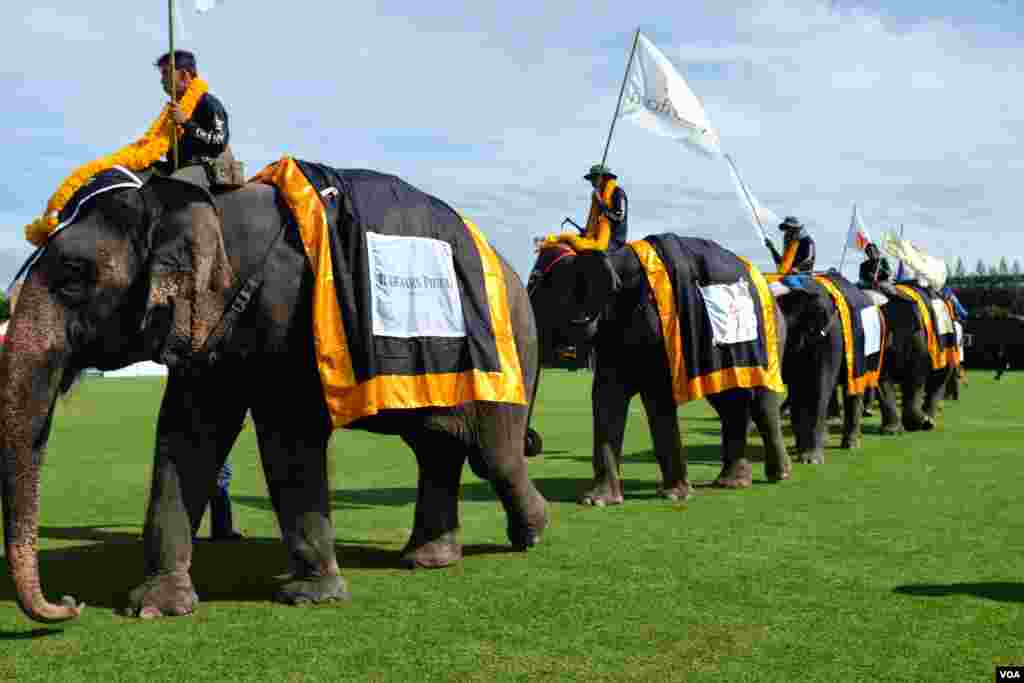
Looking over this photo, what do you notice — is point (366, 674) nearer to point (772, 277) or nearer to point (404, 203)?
point (404, 203)

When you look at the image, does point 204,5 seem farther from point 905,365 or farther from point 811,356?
point 905,365

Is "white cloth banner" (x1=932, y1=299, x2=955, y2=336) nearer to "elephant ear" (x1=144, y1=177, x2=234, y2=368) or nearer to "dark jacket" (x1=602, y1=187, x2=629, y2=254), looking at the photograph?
"dark jacket" (x1=602, y1=187, x2=629, y2=254)

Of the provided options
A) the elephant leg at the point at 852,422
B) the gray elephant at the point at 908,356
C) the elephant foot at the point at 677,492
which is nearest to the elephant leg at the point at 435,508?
the elephant foot at the point at 677,492

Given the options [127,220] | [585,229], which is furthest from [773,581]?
[585,229]

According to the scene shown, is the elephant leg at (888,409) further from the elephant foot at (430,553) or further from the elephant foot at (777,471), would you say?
the elephant foot at (430,553)

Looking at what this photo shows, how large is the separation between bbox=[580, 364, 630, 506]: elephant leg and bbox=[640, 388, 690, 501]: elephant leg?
24 centimetres

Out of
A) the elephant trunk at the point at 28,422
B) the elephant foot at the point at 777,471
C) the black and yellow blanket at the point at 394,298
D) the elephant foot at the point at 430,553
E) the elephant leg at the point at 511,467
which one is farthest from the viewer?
the elephant foot at the point at 777,471

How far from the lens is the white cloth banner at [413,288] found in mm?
5961

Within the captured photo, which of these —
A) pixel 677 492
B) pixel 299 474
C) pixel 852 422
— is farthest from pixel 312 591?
pixel 852 422

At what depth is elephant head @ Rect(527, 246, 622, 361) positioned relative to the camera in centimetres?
930

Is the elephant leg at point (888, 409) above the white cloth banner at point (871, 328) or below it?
below

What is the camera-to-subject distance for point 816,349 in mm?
12797

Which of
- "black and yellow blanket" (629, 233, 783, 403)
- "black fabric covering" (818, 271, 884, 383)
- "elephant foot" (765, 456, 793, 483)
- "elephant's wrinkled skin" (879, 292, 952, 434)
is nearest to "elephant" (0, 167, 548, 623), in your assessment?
"black and yellow blanket" (629, 233, 783, 403)

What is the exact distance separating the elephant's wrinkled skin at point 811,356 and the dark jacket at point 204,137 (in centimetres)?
791
